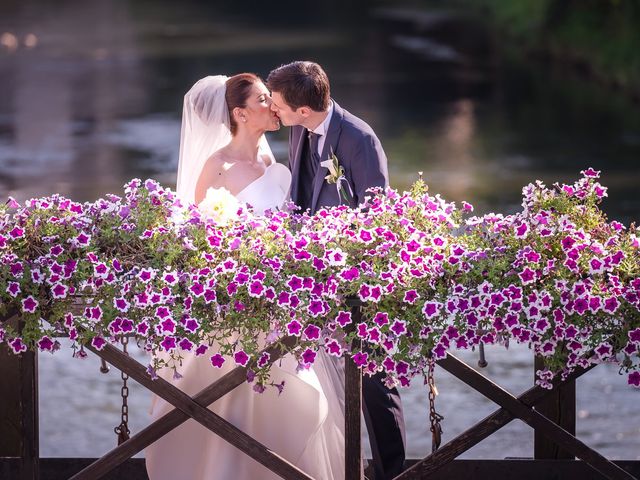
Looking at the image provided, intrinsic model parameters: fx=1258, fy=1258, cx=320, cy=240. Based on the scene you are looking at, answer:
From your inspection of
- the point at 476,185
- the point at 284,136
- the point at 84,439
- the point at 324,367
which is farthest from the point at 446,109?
the point at 324,367

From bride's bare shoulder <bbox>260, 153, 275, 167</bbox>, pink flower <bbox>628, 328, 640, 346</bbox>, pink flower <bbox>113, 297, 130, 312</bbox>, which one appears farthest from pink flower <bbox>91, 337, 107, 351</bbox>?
bride's bare shoulder <bbox>260, 153, 275, 167</bbox>

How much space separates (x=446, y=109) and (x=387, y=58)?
5.73 metres

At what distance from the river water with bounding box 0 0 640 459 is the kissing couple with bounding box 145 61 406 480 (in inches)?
64.5

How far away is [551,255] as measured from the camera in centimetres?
413

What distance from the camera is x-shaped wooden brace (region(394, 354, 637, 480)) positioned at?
405cm

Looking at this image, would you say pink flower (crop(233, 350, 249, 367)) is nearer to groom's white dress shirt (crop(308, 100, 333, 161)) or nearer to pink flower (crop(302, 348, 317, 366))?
pink flower (crop(302, 348, 317, 366))

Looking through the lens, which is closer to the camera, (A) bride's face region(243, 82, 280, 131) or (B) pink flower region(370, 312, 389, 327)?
(B) pink flower region(370, 312, 389, 327)

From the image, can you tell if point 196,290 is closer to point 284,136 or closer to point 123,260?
point 123,260

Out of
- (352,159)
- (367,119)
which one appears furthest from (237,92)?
(367,119)

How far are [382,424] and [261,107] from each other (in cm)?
183

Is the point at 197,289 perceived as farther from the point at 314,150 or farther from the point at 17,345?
the point at 314,150

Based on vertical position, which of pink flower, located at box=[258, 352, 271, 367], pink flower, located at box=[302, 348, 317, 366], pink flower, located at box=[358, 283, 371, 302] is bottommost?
pink flower, located at box=[258, 352, 271, 367]

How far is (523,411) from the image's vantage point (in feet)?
13.4

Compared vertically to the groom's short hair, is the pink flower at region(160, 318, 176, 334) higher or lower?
lower
